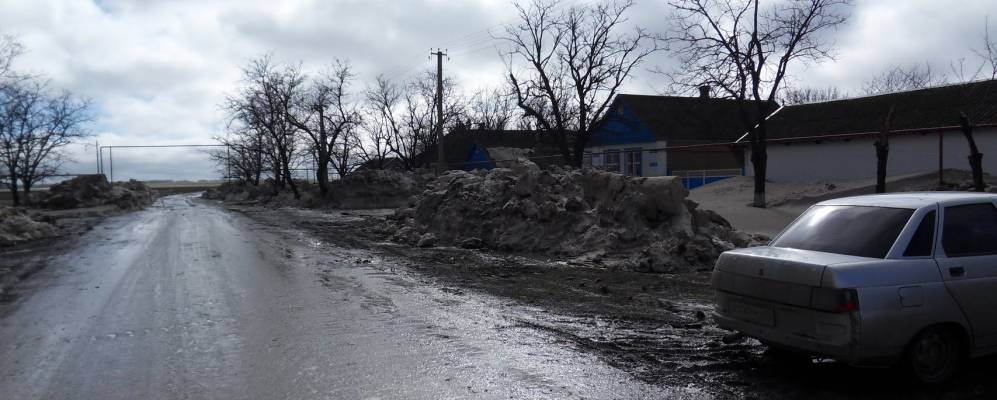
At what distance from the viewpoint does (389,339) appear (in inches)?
267

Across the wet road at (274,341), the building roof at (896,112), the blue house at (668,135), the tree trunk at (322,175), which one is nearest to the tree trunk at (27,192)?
the tree trunk at (322,175)

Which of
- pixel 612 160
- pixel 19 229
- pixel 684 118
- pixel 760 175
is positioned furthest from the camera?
pixel 684 118

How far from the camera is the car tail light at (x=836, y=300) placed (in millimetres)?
4812

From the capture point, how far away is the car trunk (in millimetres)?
5074

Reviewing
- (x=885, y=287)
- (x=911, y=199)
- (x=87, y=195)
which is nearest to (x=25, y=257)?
(x=885, y=287)

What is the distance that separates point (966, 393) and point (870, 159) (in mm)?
22785

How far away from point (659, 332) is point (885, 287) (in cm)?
257

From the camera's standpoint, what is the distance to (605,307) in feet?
28.0

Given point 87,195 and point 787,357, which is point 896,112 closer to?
point 787,357

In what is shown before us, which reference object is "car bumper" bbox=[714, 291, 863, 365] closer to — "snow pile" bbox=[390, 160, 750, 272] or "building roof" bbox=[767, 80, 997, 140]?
"snow pile" bbox=[390, 160, 750, 272]

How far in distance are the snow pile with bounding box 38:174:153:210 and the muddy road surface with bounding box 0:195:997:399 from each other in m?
35.0

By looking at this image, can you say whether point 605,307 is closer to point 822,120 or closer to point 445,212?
point 445,212

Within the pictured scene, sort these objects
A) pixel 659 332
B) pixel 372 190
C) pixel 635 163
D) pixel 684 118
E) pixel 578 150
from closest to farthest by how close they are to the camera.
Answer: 1. pixel 659 332
2. pixel 578 150
3. pixel 372 190
4. pixel 635 163
5. pixel 684 118

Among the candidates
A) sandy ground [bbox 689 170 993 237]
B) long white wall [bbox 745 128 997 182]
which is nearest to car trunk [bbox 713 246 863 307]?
sandy ground [bbox 689 170 993 237]
